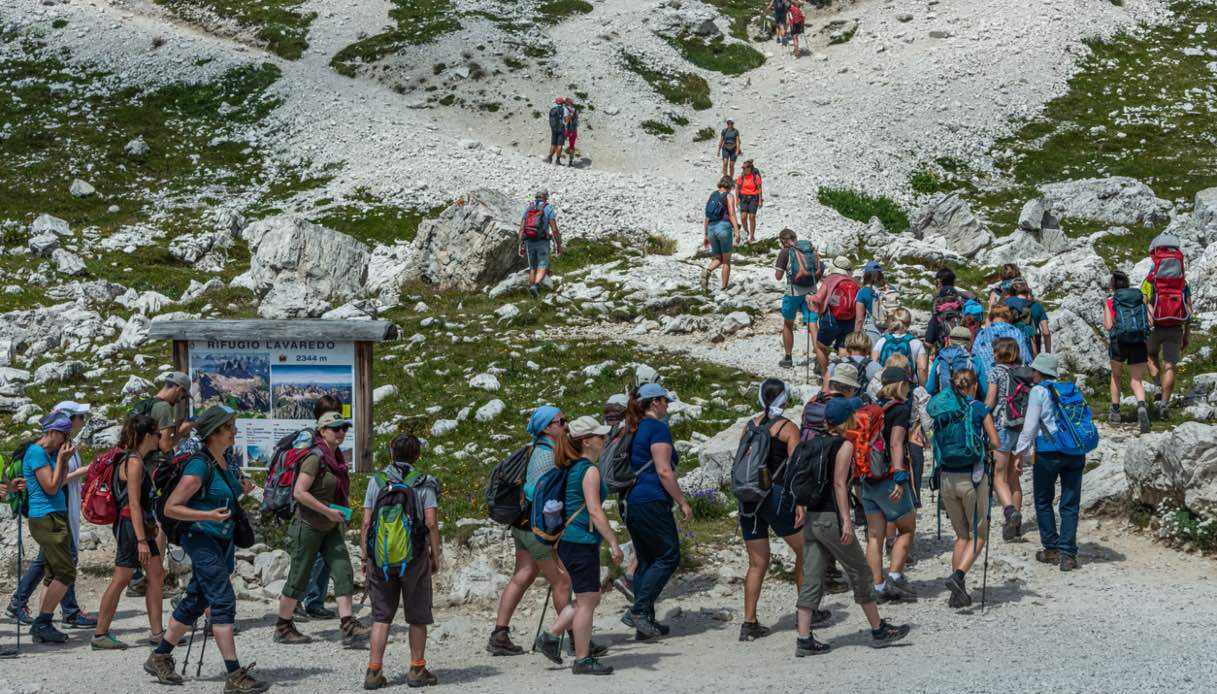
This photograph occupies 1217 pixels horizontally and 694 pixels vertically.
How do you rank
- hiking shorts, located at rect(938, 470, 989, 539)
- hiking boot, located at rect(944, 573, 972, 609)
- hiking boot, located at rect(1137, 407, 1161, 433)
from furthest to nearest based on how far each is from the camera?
1. hiking boot, located at rect(1137, 407, 1161, 433)
2. hiking shorts, located at rect(938, 470, 989, 539)
3. hiking boot, located at rect(944, 573, 972, 609)

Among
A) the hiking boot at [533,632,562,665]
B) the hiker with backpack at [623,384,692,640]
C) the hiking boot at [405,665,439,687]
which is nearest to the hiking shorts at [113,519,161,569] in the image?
the hiking boot at [405,665,439,687]

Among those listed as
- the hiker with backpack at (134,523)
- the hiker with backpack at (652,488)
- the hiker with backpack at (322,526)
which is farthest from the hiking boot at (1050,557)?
the hiker with backpack at (134,523)

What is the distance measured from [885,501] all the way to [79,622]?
26.4 ft

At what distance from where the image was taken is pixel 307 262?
30.1 meters

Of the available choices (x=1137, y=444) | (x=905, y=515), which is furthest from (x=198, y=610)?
(x=1137, y=444)

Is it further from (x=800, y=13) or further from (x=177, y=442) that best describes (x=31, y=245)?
(x=800, y=13)

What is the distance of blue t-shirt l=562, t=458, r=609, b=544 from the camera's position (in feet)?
33.0

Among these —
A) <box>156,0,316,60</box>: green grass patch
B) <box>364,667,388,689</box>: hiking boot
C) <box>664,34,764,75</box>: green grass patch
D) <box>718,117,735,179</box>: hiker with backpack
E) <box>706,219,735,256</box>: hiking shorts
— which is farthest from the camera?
<box>156,0,316,60</box>: green grass patch

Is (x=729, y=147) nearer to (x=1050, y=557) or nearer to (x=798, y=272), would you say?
(x=798, y=272)

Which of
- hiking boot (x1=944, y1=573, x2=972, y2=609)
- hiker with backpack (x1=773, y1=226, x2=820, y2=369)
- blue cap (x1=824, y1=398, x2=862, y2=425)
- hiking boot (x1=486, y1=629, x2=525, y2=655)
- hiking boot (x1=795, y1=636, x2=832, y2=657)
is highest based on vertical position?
hiker with backpack (x1=773, y1=226, x2=820, y2=369)

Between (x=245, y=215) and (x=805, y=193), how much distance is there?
1740cm

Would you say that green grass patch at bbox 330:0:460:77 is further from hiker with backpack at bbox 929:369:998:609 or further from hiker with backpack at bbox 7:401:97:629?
hiker with backpack at bbox 929:369:998:609

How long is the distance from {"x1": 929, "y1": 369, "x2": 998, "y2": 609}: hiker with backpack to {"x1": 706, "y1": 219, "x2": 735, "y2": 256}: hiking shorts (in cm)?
1413

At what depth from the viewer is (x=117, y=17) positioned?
183ft
